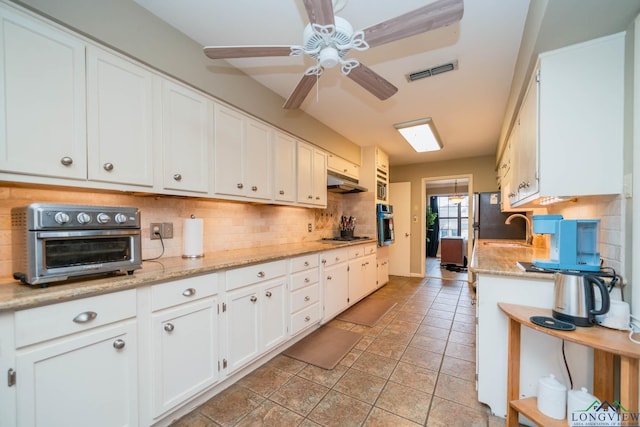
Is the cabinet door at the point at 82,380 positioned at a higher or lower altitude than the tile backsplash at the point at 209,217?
lower

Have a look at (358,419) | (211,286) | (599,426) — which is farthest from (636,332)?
(211,286)

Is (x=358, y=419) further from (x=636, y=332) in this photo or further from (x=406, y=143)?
(x=406, y=143)

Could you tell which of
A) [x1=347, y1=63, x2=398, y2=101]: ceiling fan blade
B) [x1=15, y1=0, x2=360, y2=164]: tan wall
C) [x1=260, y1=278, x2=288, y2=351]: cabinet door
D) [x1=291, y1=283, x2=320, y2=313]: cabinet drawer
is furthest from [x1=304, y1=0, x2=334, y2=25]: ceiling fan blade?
[x1=291, y1=283, x2=320, y2=313]: cabinet drawer

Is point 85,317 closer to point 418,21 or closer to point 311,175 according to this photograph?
point 418,21

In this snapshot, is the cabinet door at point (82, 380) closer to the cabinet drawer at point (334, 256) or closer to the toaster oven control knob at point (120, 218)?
the toaster oven control knob at point (120, 218)

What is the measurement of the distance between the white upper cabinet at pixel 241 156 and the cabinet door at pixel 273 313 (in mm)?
865

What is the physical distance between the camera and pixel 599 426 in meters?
1.13

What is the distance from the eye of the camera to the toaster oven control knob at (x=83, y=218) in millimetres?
1225

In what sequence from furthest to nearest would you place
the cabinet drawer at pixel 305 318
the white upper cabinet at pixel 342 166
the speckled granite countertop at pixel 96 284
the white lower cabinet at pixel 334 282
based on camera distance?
the white upper cabinet at pixel 342 166, the white lower cabinet at pixel 334 282, the cabinet drawer at pixel 305 318, the speckled granite countertop at pixel 96 284

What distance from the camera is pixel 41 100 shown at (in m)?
1.24

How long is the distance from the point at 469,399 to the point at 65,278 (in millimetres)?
2476

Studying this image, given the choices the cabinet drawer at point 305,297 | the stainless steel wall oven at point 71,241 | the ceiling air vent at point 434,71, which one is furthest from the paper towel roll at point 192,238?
the ceiling air vent at point 434,71

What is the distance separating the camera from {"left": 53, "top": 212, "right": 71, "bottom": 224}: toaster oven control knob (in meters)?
1.16

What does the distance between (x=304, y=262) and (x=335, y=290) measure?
2.54 ft
